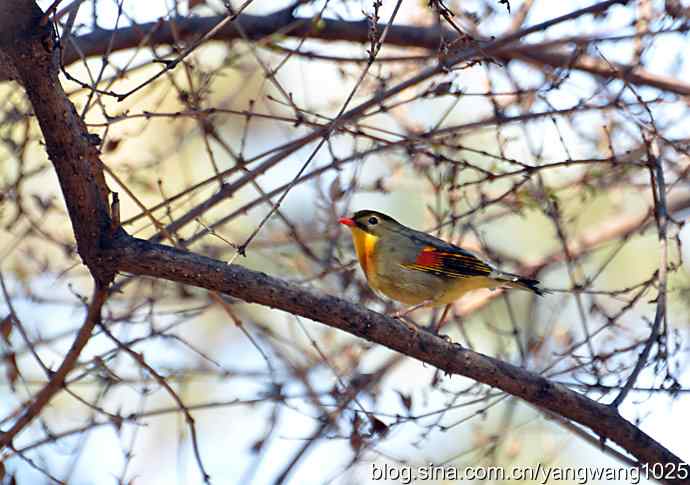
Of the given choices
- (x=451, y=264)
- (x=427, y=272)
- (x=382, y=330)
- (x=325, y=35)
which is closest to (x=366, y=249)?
(x=427, y=272)

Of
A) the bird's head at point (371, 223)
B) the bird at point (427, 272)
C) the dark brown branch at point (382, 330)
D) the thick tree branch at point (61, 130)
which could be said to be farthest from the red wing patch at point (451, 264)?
the thick tree branch at point (61, 130)

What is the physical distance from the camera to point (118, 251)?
12.1ft

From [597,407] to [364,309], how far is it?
43.5 inches

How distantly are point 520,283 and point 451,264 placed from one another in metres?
0.39

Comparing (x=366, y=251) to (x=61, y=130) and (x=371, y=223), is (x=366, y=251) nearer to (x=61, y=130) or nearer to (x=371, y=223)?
(x=371, y=223)

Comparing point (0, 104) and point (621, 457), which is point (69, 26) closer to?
point (0, 104)

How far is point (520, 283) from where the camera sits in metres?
5.18

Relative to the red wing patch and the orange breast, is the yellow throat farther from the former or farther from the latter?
the red wing patch

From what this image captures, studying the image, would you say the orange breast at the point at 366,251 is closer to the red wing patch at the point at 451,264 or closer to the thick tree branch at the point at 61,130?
the red wing patch at the point at 451,264

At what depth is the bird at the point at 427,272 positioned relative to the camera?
5262 millimetres

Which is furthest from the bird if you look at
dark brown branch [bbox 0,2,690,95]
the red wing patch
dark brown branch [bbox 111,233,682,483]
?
dark brown branch [bbox 0,2,690,95]

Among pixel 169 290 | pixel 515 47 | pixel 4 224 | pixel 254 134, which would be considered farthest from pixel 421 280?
pixel 254 134

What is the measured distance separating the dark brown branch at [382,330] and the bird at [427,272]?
3.54 ft

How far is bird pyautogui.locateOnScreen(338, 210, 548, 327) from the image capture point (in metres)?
5.26
